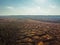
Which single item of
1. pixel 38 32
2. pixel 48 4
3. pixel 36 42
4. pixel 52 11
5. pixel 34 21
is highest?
pixel 48 4

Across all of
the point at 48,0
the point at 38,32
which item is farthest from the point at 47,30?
the point at 48,0

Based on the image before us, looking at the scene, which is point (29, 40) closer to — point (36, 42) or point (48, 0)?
point (36, 42)

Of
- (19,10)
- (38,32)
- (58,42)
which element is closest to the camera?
(58,42)

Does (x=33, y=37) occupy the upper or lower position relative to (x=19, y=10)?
lower

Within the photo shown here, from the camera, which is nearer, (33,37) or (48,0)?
(33,37)

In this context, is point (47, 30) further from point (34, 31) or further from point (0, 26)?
point (0, 26)

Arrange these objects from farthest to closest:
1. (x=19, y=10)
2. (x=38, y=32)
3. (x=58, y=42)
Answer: (x=19, y=10), (x=38, y=32), (x=58, y=42)
